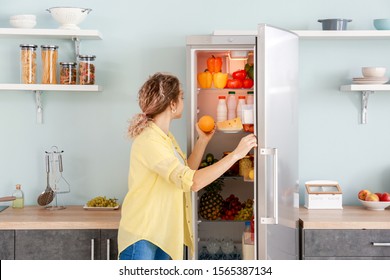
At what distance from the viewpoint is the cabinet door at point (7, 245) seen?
3.90 metres

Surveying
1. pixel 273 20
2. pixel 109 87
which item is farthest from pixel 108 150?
pixel 273 20

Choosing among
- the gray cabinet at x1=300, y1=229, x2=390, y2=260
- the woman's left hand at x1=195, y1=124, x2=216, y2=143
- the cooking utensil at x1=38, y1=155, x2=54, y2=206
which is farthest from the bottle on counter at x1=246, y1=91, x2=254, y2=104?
the cooking utensil at x1=38, y1=155, x2=54, y2=206

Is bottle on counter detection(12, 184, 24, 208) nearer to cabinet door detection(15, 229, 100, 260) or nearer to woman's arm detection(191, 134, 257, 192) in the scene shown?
cabinet door detection(15, 229, 100, 260)

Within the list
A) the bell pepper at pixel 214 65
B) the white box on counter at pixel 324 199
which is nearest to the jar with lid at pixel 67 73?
the bell pepper at pixel 214 65

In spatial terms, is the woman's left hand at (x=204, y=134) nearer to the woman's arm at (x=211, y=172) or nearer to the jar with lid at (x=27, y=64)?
the woman's arm at (x=211, y=172)

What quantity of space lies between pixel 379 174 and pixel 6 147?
2.16 m

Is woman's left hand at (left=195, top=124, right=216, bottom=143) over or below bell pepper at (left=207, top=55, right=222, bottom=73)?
below

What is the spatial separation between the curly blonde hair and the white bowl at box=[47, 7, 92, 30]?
2.50ft

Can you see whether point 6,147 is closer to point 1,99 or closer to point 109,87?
point 1,99

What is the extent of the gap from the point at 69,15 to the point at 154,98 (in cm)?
88

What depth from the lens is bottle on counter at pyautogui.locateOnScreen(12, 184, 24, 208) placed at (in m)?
4.30

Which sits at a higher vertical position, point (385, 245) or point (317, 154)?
point (317, 154)

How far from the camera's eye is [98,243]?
3.91 metres

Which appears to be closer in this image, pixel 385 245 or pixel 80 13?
pixel 385 245
